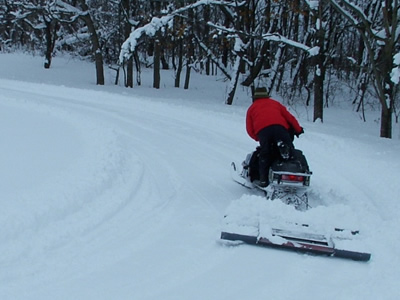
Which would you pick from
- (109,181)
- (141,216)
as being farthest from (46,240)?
(109,181)

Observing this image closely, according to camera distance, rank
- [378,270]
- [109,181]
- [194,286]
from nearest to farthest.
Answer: [194,286] < [378,270] < [109,181]

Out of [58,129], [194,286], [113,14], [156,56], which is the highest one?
[113,14]

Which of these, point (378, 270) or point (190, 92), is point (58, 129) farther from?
point (190, 92)

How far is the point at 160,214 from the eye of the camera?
18.2 ft

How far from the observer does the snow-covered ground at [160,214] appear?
3.87m

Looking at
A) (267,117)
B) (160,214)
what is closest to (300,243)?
(160,214)

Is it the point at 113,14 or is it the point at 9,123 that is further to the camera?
the point at 113,14

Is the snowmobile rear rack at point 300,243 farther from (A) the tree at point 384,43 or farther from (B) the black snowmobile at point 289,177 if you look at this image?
(A) the tree at point 384,43

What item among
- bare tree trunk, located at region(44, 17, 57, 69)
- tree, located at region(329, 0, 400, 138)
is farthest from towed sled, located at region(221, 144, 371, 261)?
bare tree trunk, located at region(44, 17, 57, 69)

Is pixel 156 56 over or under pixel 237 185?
over

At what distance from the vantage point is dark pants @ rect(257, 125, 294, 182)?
20.2 feet

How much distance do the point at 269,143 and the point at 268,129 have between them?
192 mm

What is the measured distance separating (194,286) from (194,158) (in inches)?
199

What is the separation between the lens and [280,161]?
6066 millimetres
